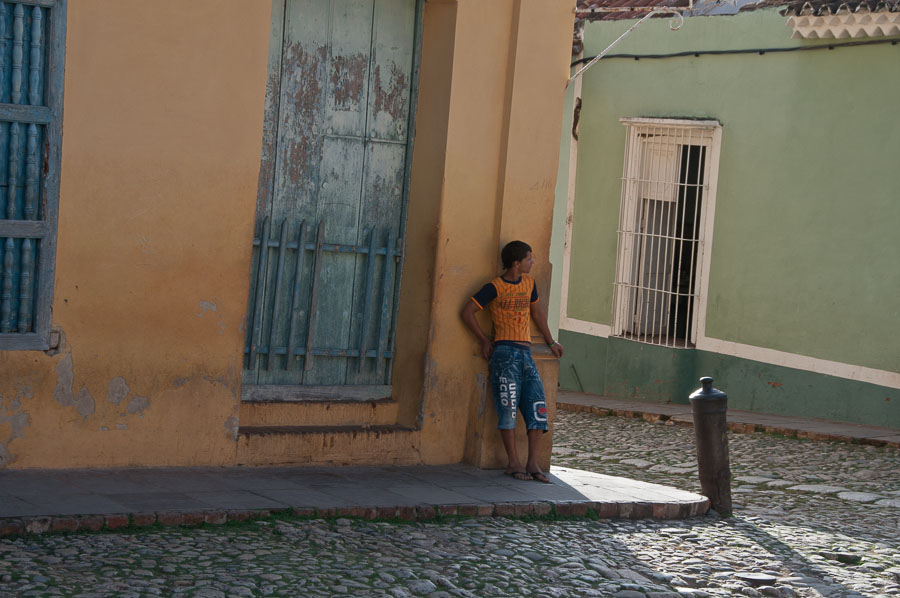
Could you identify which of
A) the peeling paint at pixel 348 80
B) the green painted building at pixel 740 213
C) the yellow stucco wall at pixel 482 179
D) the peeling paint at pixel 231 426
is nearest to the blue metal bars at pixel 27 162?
the peeling paint at pixel 231 426

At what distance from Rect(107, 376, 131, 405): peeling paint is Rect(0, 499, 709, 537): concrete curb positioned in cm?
112

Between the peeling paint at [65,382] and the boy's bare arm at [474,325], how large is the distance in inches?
94.4

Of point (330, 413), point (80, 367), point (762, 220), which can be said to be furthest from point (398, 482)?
point (762, 220)

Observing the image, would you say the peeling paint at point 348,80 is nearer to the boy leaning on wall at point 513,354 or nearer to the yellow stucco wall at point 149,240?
the yellow stucco wall at point 149,240

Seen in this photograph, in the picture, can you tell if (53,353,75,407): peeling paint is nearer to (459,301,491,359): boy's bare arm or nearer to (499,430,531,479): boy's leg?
(459,301,491,359): boy's bare arm

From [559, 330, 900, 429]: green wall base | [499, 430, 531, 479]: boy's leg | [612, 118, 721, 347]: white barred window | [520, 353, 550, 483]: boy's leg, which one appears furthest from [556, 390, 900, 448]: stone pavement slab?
[499, 430, 531, 479]: boy's leg

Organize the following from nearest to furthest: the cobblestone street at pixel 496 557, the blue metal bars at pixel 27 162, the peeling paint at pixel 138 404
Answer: the cobblestone street at pixel 496 557, the blue metal bars at pixel 27 162, the peeling paint at pixel 138 404

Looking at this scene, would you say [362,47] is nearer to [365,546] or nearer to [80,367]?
[80,367]

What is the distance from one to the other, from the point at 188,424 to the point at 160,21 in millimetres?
2184

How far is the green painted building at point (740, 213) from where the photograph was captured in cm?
1209

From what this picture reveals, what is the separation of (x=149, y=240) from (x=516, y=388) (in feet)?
7.87

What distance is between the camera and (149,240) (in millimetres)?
6852

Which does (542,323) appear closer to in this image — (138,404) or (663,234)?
(138,404)

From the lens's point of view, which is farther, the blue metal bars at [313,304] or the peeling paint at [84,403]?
the blue metal bars at [313,304]
